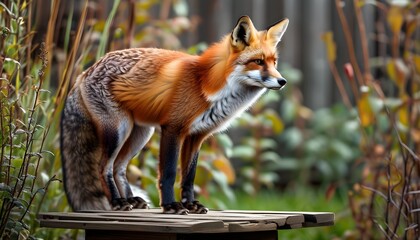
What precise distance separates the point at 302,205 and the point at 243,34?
11.5 ft

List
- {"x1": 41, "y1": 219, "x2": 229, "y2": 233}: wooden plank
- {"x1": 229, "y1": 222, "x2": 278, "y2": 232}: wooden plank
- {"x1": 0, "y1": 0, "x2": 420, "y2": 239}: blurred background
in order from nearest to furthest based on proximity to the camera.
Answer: {"x1": 41, "y1": 219, "x2": 229, "y2": 233}: wooden plank, {"x1": 229, "y1": 222, "x2": 278, "y2": 232}: wooden plank, {"x1": 0, "y1": 0, "x2": 420, "y2": 239}: blurred background

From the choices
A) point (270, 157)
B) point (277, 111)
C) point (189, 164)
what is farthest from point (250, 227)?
point (277, 111)

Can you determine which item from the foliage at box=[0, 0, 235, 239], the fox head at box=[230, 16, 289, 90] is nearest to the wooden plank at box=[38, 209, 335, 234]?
the foliage at box=[0, 0, 235, 239]

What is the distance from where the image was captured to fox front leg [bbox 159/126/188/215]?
3.69 metres

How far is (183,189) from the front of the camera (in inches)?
153

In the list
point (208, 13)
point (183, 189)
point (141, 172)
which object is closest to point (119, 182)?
point (183, 189)

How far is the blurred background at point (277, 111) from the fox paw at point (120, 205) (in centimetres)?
35

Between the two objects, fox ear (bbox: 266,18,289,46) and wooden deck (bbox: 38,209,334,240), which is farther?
fox ear (bbox: 266,18,289,46)

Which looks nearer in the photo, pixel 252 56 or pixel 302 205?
pixel 252 56

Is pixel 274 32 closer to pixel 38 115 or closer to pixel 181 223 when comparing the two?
pixel 181 223

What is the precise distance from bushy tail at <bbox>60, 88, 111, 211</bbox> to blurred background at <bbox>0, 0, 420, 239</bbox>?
0.44ft

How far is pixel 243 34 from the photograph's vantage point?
3.70 m

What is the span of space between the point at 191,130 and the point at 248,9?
5461mm

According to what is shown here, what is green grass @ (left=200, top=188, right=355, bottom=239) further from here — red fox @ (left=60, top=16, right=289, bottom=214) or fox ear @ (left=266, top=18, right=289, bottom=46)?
fox ear @ (left=266, top=18, right=289, bottom=46)
